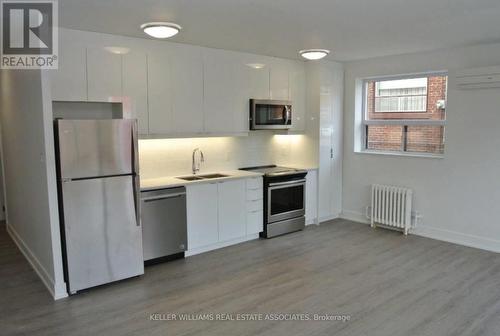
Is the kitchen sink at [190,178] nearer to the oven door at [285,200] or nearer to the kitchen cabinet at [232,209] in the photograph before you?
the kitchen cabinet at [232,209]

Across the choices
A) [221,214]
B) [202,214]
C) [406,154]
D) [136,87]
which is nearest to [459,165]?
[406,154]

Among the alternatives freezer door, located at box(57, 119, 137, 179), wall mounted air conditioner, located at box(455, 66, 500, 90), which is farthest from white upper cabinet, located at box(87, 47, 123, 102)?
wall mounted air conditioner, located at box(455, 66, 500, 90)

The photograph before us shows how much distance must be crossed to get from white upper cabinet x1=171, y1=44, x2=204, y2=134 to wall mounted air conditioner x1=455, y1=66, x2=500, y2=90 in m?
3.24

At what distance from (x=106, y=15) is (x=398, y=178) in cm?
436

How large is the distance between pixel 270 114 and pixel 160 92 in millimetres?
1698

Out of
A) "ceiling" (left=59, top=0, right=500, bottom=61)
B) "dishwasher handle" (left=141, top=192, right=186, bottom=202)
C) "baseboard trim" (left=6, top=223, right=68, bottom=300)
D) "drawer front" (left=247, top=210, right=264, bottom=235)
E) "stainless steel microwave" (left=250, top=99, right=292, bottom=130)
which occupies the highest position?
"ceiling" (left=59, top=0, right=500, bottom=61)

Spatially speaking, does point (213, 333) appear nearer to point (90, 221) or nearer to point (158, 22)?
point (90, 221)

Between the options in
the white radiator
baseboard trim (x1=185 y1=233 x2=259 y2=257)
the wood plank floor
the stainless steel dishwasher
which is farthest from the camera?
the white radiator

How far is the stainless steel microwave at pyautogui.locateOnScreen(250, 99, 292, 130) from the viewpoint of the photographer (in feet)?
17.3

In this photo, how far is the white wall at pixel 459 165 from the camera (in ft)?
15.2

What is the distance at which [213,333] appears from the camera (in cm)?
291

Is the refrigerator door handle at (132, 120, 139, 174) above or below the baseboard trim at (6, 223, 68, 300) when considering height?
above

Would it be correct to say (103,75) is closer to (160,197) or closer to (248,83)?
(160,197)

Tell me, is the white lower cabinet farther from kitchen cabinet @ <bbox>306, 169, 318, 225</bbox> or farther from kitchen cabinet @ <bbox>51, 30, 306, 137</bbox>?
kitchen cabinet @ <bbox>306, 169, 318, 225</bbox>
